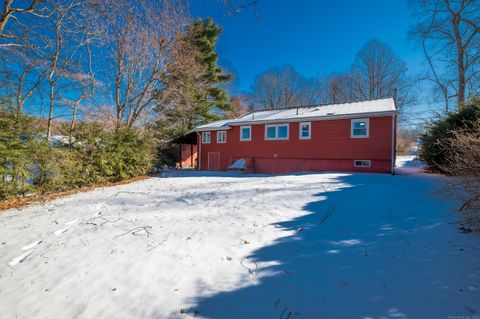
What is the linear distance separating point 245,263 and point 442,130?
455 inches

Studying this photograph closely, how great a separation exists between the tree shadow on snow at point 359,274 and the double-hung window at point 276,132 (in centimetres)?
967

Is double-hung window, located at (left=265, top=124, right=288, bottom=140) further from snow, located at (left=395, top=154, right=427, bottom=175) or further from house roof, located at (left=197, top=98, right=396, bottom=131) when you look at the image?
snow, located at (left=395, top=154, right=427, bottom=175)

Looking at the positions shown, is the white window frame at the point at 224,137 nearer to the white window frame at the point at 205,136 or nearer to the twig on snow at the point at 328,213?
the white window frame at the point at 205,136

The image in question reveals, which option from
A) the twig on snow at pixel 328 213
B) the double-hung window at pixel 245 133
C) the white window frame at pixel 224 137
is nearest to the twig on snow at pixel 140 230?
the twig on snow at pixel 328 213

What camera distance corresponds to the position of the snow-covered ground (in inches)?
77.0

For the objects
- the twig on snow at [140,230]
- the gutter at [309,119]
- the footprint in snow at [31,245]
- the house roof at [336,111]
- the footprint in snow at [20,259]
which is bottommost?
the footprint in snow at [20,259]

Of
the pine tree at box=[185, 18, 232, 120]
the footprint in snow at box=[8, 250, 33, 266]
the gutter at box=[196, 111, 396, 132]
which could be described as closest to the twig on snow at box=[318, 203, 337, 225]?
the footprint in snow at box=[8, 250, 33, 266]

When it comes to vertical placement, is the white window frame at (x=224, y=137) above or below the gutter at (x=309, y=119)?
below

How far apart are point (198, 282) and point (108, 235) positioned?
2.17 meters

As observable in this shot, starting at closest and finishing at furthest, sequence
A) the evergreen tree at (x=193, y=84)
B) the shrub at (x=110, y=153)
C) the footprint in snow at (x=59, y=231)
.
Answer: the footprint in snow at (x=59, y=231) < the shrub at (x=110, y=153) < the evergreen tree at (x=193, y=84)

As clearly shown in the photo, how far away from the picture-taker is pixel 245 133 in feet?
48.4

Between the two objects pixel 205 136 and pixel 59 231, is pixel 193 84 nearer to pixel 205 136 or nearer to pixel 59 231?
pixel 205 136

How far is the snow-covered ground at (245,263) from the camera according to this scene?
196cm

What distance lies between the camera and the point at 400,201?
4973 mm
